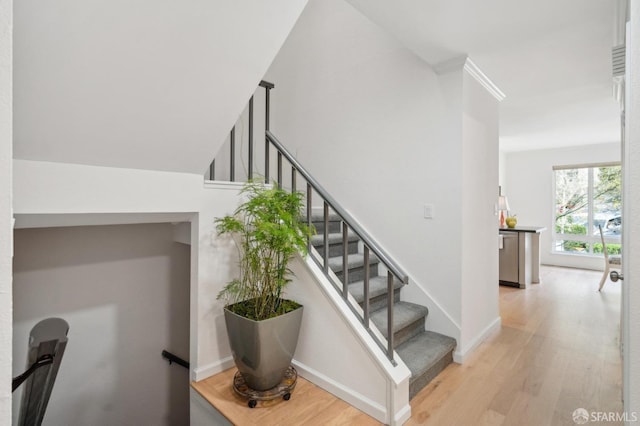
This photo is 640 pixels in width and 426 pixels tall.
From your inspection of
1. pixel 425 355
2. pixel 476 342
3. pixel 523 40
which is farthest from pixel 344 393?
pixel 523 40

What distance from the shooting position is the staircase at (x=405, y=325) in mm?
2221

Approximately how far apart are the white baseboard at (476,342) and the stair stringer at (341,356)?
860 millimetres

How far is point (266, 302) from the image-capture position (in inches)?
80.3

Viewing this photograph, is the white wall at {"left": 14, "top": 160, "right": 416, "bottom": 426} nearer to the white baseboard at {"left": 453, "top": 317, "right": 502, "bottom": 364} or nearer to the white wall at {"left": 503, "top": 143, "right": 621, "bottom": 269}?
the white baseboard at {"left": 453, "top": 317, "right": 502, "bottom": 364}

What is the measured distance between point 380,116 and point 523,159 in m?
5.43

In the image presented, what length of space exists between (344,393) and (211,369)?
37.3 inches

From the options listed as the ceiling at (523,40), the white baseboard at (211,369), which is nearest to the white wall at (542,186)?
the ceiling at (523,40)

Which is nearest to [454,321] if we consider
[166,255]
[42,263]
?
[166,255]

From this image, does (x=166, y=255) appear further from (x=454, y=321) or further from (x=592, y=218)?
(x=592, y=218)

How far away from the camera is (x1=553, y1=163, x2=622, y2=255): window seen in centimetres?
602

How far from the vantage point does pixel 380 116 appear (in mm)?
3062

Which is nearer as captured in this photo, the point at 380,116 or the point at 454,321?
the point at 454,321

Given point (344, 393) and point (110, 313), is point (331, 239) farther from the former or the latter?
point (110, 313)

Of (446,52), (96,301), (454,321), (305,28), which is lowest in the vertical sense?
(454,321)
